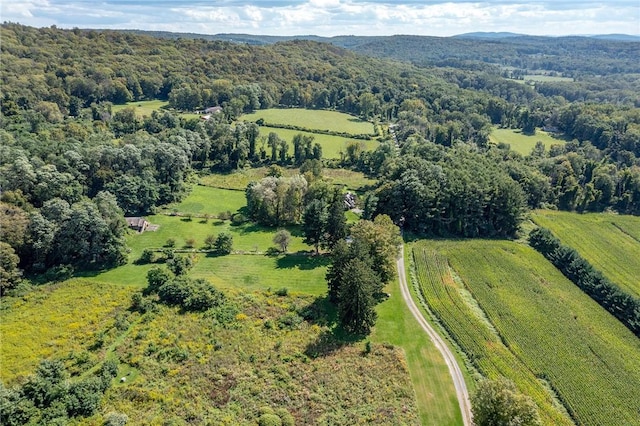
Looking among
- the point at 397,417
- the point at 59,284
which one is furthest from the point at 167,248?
the point at 397,417

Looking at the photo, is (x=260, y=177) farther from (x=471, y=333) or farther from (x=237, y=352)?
(x=471, y=333)

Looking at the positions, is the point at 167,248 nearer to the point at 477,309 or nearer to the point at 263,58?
the point at 477,309

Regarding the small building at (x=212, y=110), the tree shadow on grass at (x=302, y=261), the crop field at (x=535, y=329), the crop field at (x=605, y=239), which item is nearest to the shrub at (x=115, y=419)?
the tree shadow on grass at (x=302, y=261)

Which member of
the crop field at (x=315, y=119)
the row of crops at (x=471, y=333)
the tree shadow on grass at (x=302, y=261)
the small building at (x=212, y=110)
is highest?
the small building at (x=212, y=110)

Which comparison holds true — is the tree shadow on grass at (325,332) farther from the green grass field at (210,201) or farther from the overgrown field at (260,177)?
the overgrown field at (260,177)

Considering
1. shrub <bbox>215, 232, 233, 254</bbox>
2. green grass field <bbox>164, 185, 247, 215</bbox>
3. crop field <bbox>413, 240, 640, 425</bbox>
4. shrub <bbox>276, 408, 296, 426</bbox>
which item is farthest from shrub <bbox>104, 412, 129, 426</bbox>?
green grass field <bbox>164, 185, 247, 215</bbox>
